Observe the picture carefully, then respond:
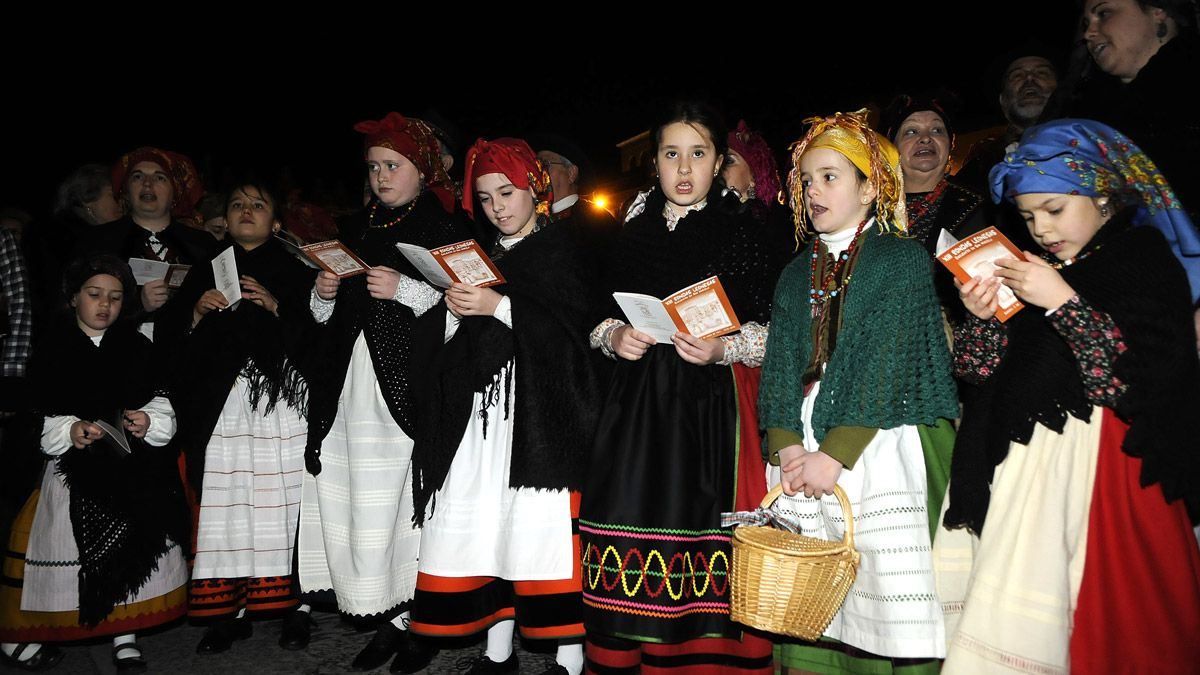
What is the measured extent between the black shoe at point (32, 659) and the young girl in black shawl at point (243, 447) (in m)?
0.71

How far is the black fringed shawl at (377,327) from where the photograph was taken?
156 inches

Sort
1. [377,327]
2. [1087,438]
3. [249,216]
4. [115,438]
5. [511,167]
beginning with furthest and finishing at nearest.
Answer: [249,216] < [115,438] < [377,327] < [511,167] < [1087,438]

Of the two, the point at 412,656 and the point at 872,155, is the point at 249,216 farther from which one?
the point at 872,155

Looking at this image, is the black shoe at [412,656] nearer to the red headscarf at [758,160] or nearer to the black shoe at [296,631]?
the black shoe at [296,631]

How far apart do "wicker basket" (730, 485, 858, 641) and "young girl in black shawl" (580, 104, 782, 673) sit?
43cm

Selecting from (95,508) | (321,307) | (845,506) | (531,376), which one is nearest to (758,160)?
(531,376)

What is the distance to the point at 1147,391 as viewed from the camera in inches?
89.3

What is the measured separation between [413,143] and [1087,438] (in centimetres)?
311

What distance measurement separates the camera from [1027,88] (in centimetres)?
433

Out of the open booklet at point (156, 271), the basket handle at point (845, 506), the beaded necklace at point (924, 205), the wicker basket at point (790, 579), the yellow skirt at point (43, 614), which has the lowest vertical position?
the yellow skirt at point (43, 614)

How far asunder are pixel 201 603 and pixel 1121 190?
437 centimetres

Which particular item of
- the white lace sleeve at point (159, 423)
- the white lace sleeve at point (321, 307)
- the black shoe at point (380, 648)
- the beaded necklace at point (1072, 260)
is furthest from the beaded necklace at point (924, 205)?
the white lace sleeve at point (159, 423)

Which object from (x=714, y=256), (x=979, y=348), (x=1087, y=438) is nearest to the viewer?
(x=1087, y=438)

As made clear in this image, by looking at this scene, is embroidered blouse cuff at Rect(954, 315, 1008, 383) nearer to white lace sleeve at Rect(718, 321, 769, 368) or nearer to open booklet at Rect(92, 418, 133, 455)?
white lace sleeve at Rect(718, 321, 769, 368)
